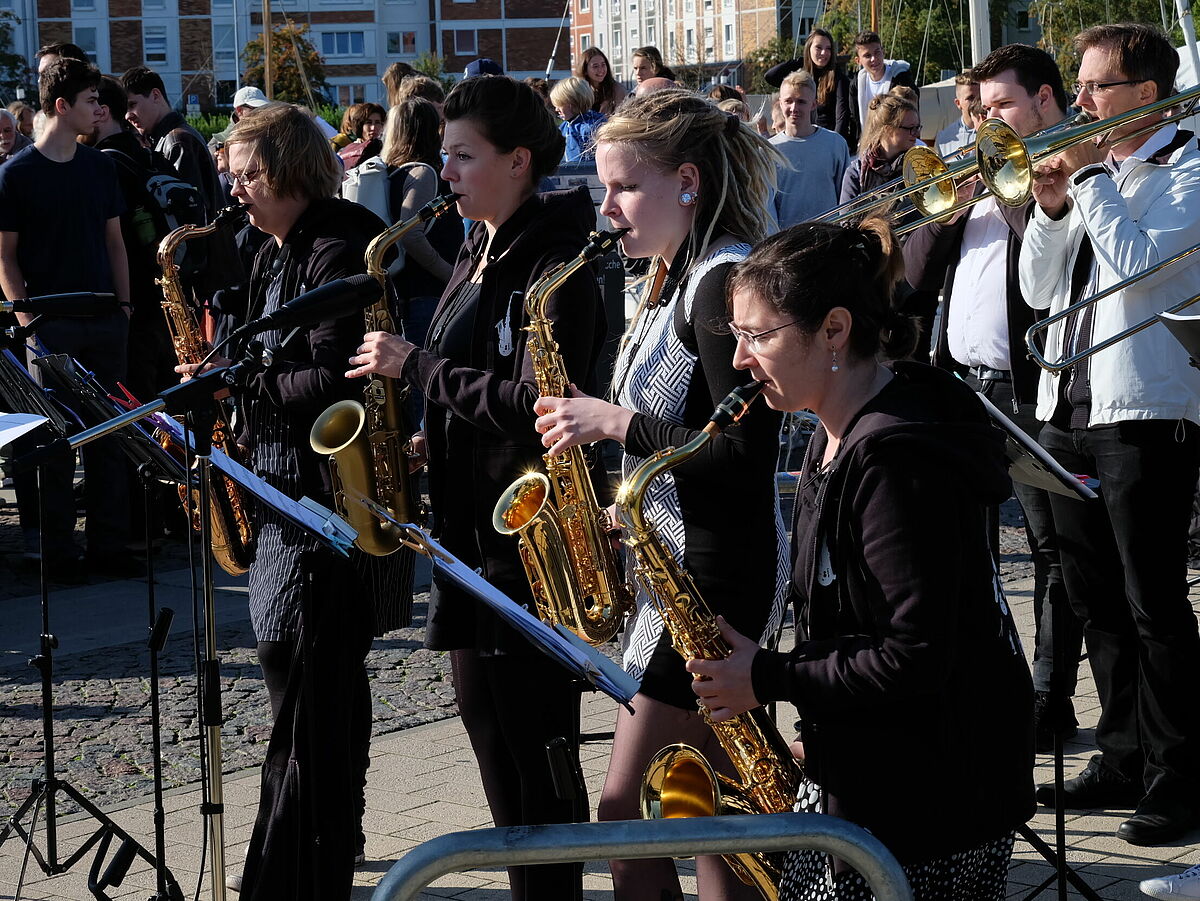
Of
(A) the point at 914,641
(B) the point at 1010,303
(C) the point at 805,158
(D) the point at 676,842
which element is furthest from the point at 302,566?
(C) the point at 805,158

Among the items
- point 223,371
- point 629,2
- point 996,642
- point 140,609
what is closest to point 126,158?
point 140,609

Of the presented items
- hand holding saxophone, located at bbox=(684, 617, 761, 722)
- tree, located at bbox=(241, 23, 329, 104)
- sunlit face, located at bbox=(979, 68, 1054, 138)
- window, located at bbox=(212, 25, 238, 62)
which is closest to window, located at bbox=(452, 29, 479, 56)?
window, located at bbox=(212, 25, 238, 62)

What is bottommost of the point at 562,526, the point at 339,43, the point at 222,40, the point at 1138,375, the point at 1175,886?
the point at 1175,886

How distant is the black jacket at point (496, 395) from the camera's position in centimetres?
321

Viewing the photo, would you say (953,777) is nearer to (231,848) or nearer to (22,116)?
(231,848)

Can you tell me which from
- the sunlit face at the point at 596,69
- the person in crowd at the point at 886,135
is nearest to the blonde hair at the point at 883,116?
the person in crowd at the point at 886,135

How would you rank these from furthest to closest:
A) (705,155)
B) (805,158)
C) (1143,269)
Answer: (805,158) → (1143,269) → (705,155)

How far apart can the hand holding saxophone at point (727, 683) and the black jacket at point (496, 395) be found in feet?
2.36

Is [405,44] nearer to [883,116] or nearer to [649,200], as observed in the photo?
[883,116]

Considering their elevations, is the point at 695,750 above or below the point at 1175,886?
above

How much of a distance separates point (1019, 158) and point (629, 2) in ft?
234

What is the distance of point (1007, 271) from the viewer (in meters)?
4.65

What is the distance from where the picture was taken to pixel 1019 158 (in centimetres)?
367

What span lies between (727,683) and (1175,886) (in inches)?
66.1
